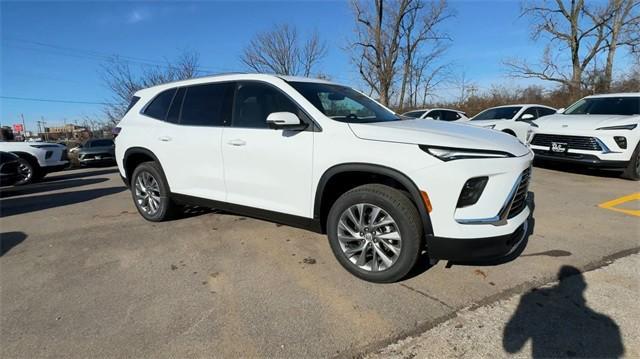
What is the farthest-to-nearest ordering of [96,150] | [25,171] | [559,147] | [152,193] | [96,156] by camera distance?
[96,150] → [96,156] → [25,171] → [559,147] → [152,193]

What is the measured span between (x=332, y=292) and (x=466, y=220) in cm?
117

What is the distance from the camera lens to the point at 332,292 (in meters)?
2.85

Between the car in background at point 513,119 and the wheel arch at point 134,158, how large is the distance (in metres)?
7.37

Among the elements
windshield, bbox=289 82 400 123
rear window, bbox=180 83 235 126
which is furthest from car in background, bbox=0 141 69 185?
windshield, bbox=289 82 400 123

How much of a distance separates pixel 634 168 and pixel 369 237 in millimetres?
6754

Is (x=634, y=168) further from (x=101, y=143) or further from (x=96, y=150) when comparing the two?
(x=101, y=143)

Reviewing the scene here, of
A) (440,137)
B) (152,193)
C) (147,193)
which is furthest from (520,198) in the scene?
(147,193)

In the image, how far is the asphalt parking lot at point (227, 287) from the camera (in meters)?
2.30

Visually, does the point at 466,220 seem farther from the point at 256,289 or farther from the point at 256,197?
the point at 256,197

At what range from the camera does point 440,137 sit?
Result: 2658 mm

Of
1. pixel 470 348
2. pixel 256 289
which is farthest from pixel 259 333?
pixel 470 348

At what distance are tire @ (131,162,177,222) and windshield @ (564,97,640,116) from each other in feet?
28.4

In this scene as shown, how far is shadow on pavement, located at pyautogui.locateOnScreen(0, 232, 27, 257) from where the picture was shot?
13.4ft

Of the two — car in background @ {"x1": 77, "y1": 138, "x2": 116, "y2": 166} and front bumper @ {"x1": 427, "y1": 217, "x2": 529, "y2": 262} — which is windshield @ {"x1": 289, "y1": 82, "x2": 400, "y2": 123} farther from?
car in background @ {"x1": 77, "y1": 138, "x2": 116, "y2": 166}
